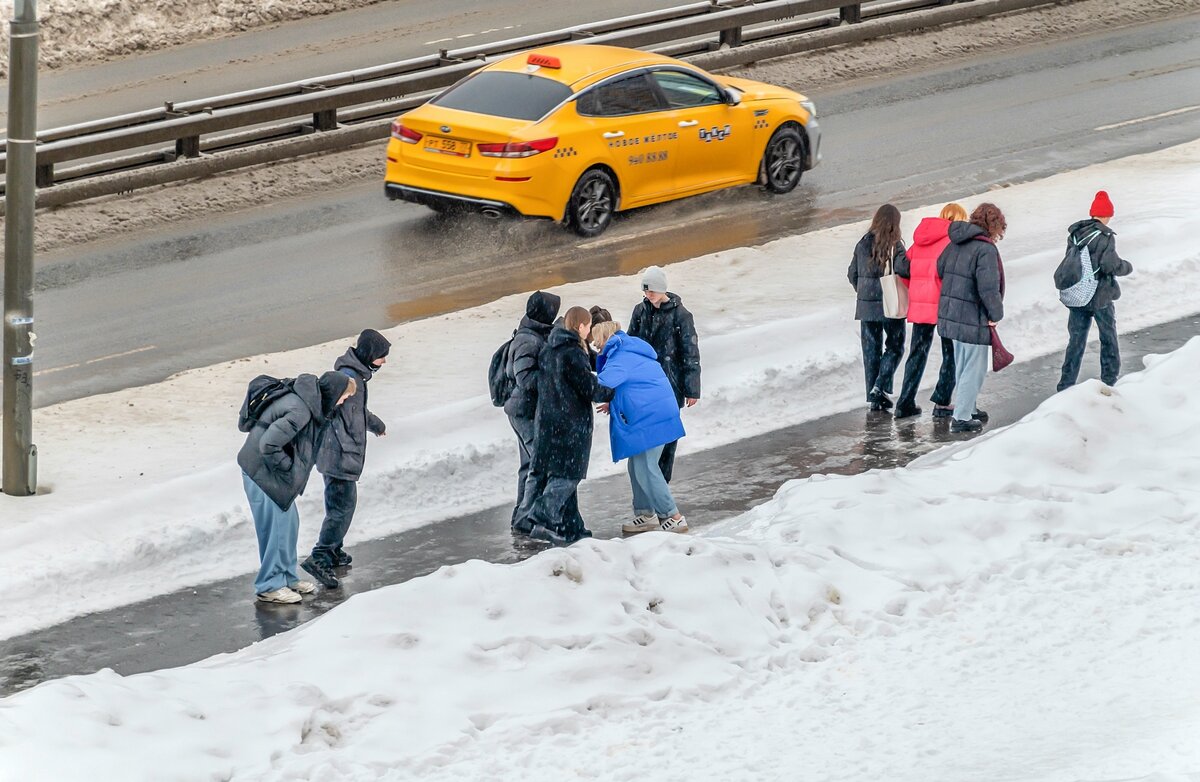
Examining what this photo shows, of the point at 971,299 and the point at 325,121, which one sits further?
the point at 325,121

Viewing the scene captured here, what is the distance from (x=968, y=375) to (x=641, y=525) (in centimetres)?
301

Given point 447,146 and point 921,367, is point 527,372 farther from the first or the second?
point 447,146

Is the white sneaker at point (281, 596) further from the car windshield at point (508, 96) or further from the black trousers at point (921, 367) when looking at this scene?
the car windshield at point (508, 96)

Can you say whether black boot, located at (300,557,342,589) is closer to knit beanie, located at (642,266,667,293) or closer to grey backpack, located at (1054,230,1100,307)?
knit beanie, located at (642,266,667,293)

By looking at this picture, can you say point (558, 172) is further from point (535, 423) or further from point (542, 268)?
point (535, 423)

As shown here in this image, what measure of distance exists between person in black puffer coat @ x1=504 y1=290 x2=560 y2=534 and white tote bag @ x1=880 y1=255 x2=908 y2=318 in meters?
2.87

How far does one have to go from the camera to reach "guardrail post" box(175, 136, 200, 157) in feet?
60.9

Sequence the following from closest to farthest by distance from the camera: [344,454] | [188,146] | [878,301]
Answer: [344,454] → [878,301] → [188,146]

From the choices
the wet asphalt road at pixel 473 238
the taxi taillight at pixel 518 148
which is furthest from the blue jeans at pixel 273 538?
the taxi taillight at pixel 518 148

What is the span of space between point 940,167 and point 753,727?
40.6 ft

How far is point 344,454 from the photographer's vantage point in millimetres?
10094

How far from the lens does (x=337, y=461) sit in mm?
10078

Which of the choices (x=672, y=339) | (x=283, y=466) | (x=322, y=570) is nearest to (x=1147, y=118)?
(x=672, y=339)

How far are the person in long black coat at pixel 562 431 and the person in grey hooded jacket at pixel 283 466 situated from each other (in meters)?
1.33
